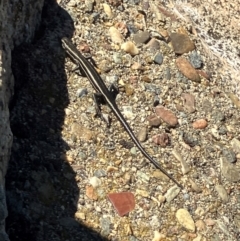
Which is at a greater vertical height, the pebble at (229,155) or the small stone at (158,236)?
the pebble at (229,155)

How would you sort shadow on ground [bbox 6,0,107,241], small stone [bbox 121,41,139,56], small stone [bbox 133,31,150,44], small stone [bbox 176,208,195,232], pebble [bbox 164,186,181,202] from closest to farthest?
shadow on ground [bbox 6,0,107,241] → small stone [bbox 176,208,195,232] → pebble [bbox 164,186,181,202] → small stone [bbox 121,41,139,56] → small stone [bbox 133,31,150,44]

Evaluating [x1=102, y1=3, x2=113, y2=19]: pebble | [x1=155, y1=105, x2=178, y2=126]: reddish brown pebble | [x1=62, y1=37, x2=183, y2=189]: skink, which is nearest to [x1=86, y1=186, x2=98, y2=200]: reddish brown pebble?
[x1=62, y1=37, x2=183, y2=189]: skink

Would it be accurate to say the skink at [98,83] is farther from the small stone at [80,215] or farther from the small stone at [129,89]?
the small stone at [80,215]

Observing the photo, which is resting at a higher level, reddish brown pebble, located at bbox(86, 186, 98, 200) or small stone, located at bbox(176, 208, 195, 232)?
reddish brown pebble, located at bbox(86, 186, 98, 200)

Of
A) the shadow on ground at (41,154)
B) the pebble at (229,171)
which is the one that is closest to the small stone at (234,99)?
the pebble at (229,171)

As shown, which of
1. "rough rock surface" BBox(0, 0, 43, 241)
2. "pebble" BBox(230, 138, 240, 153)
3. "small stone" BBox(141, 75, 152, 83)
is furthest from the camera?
"small stone" BBox(141, 75, 152, 83)

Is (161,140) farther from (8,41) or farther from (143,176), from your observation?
(8,41)

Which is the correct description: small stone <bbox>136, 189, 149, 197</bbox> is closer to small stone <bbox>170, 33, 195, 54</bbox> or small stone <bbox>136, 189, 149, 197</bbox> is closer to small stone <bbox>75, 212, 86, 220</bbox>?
small stone <bbox>75, 212, 86, 220</bbox>

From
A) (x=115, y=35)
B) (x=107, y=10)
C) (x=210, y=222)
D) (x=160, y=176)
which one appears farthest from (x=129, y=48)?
(x=210, y=222)
